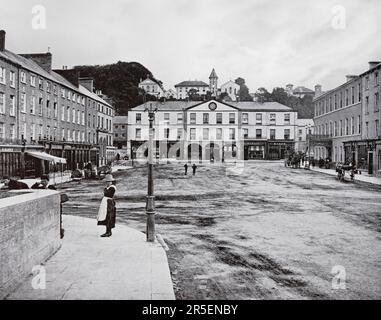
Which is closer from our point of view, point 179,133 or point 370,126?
point 370,126

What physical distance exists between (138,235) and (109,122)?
175ft

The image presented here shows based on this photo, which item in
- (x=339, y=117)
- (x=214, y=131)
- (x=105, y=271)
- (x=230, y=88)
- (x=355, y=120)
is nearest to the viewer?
(x=105, y=271)

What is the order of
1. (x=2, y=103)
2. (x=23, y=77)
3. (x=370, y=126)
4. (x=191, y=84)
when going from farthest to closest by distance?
(x=191, y=84) < (x=370, y=126) < (x=23, y=77) < (x=2, y=103)

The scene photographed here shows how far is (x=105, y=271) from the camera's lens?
24.5 ft

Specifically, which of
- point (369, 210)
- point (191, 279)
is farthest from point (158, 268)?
point (369, 210)

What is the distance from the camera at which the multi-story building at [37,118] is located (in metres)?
29.6

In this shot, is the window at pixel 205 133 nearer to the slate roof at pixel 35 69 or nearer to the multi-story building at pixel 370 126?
the slate roof at pixel 35 69

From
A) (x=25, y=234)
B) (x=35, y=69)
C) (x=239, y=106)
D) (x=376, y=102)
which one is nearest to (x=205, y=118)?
(x=239, y=106)

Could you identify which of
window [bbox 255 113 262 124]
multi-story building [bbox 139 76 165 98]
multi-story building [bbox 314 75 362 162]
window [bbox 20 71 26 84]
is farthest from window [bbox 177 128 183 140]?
window [bbox 20 71 26 84]

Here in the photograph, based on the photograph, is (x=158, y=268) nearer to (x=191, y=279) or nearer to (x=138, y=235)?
(x=191, y=279)

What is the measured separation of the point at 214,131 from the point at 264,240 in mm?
60444

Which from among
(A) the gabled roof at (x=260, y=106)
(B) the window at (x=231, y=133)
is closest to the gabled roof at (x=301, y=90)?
(A) the gabled roof at (x=260, y=106)

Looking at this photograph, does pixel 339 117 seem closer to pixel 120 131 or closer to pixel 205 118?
pixel 205 118

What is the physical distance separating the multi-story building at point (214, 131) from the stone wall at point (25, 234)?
5973cm
